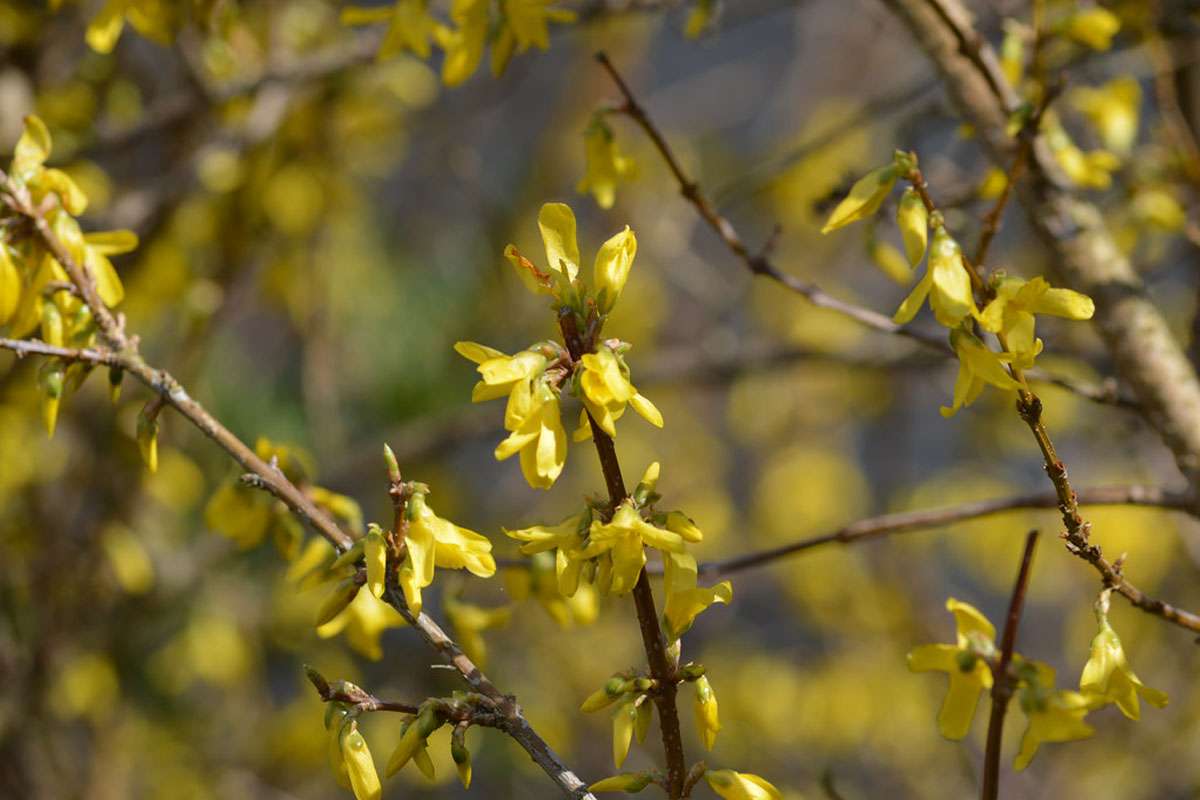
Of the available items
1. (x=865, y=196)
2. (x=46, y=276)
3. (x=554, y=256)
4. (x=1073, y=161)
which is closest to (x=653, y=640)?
(x=554, y=256)

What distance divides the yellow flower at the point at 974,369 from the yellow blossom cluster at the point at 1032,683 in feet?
0.51

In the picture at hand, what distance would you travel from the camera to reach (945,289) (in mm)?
841

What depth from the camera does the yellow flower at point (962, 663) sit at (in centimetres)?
79

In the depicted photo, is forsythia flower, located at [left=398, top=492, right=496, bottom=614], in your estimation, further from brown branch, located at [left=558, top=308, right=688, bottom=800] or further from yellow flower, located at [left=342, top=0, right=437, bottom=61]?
yellow flower, located at [left=342, top=0, right=437, bottom=61]

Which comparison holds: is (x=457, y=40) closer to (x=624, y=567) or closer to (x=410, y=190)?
(x=624, y=567)

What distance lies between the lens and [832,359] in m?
1.85

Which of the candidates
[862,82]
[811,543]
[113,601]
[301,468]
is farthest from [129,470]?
[862,82]

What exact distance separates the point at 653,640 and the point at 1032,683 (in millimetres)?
254

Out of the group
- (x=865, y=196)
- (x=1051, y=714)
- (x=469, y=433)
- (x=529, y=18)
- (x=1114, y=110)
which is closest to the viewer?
(x=1051, y=714)

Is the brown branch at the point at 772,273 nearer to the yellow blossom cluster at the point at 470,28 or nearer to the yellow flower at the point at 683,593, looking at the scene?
the yellow blossom cluster at the point at 470,28

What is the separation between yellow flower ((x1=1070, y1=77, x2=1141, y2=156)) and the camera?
1545 mm

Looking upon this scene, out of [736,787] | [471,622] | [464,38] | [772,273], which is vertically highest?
[464,38]

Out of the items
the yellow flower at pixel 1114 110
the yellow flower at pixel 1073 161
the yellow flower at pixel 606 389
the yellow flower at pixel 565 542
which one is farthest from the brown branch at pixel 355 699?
the yellow flower at pixel 1114 110

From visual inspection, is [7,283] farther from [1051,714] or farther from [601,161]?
[1051,714]
